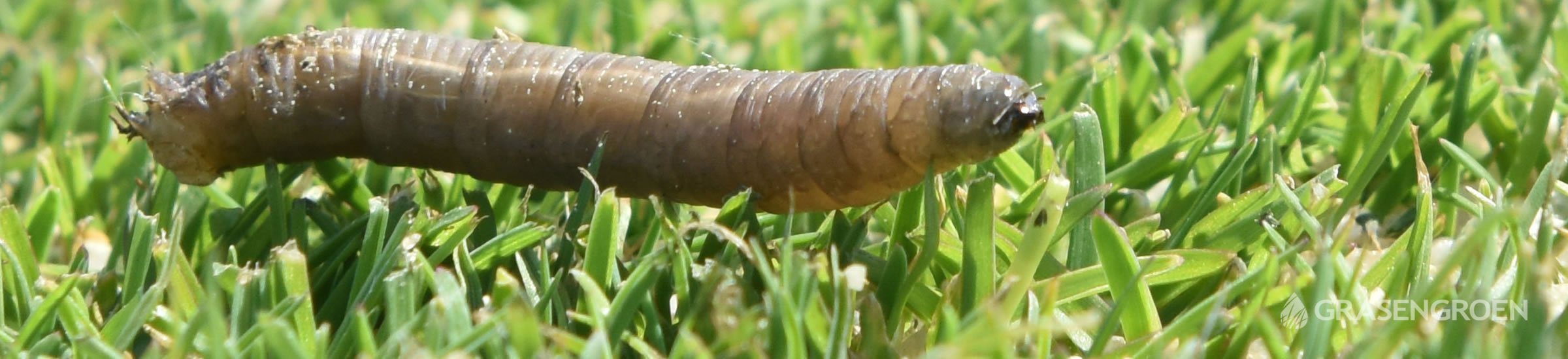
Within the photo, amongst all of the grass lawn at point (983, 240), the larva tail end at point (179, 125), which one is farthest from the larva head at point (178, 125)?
the grass lawn at point (983, 240)

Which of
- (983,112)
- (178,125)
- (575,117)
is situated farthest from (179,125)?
(983,112)

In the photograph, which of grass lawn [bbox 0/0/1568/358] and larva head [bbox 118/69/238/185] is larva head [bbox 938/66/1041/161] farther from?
larva head [bbox 118/69/238/185]

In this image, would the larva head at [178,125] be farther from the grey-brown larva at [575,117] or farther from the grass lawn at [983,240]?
the grass lawn at [983,240]

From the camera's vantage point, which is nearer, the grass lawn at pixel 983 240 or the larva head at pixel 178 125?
the grass lawn at pixel 983 240

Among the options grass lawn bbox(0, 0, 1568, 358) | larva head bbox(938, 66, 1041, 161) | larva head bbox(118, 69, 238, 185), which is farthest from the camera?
larva head bbox(118, 69, 238, 185)

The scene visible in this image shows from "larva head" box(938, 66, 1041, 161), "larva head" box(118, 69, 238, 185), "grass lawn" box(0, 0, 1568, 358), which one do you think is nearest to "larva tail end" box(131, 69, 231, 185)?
"larva head" box(118, 69, 238, 185)

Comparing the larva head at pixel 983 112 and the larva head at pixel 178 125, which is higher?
the larva head at pixel 983 112

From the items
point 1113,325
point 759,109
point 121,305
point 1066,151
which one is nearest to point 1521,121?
point 1066,151

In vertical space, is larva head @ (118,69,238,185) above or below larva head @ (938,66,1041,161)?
below

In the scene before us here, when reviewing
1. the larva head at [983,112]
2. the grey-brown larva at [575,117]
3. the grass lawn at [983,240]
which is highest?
the larva head at [983,112]
